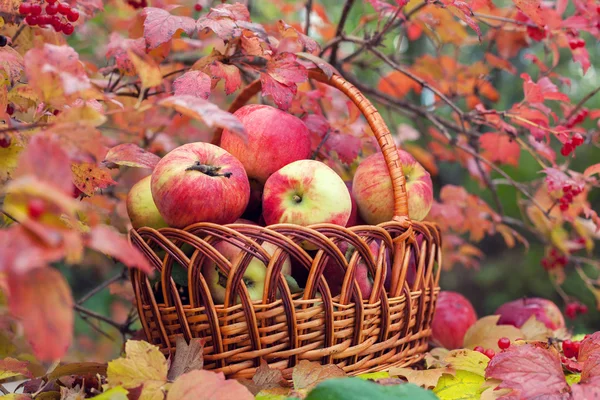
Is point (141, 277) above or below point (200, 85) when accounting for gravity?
below

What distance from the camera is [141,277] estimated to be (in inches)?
32.5

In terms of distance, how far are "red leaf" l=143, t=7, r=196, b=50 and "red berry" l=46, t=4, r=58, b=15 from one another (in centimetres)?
13

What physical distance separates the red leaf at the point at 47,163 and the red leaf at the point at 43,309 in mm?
64

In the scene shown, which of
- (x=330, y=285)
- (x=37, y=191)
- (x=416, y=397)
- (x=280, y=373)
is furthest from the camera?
(x=330, y=285)

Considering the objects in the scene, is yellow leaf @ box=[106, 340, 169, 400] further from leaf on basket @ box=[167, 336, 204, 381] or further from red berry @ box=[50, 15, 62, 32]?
red berry @ box=[50, 15, 62, 32]

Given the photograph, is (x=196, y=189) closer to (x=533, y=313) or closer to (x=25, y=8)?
(x=25, y=8)

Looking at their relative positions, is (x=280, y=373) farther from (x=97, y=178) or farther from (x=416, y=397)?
(x=97, y=178)

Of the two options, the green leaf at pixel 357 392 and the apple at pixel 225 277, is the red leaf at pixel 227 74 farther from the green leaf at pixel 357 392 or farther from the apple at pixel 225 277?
the green leaf at pixel 357 392

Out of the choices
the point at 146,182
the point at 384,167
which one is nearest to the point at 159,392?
the point at 146,182

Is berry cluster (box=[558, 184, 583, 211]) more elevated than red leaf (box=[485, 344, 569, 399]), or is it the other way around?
berry cluster (box=[558, 184, 583, 211])

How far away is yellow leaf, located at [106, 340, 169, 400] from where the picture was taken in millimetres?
634

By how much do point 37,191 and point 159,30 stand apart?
1.81ft

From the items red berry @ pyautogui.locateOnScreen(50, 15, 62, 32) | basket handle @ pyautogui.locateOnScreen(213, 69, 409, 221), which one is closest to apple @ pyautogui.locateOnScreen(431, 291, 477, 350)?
basket handle @ pyautogui.locateOnScreen(213, 69, 409, 221)

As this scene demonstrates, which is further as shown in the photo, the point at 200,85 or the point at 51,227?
the point at 200,85
